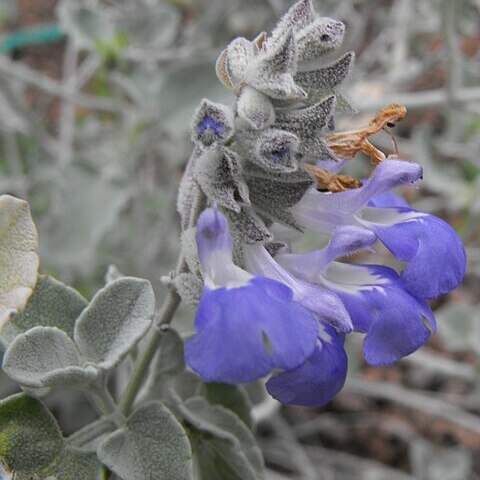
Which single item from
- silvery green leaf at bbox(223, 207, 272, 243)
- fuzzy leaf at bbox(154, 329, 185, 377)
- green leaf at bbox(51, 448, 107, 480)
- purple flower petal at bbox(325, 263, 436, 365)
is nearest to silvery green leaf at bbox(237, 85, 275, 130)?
silvery green leaf at bbox(223, 207, 272, 243)

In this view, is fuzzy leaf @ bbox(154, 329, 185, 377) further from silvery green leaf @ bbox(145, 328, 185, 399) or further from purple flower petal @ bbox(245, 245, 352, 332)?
purple flower petal @ bbox(245, 245, 352, 332)

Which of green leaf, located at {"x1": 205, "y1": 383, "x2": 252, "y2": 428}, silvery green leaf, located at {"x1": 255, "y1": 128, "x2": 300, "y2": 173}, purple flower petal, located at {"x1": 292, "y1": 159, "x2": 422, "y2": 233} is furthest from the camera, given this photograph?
green leaf, located at {"x1": 205, "y1": 383, "x2": 252, "y2": 428}

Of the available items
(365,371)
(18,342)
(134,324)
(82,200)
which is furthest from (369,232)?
(365,371)

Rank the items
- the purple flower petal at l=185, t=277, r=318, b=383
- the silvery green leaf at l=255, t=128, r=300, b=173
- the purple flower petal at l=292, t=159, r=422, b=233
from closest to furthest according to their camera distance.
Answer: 1. the purple flower petal at l=185, t=277, r=318, b=383
2. the silvery green leaf at l=255, t=128, r=300, b=173
3. the purple flower petal at l=292, t=159, r=422, b=233

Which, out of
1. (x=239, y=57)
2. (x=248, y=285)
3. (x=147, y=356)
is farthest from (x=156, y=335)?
(x=239, y=57)

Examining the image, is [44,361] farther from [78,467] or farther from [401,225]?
[401,225]
